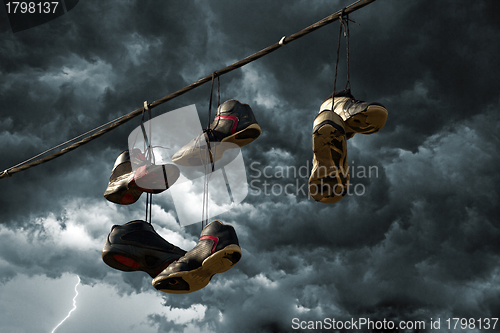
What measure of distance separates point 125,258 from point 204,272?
111 centimetres

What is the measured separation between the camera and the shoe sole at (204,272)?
3973mm

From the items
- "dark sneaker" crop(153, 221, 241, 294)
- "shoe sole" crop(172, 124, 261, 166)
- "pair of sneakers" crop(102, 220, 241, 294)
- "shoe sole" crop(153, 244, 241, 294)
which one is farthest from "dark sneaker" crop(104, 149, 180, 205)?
"shoe sole" crop(153, 244, 241, 294)

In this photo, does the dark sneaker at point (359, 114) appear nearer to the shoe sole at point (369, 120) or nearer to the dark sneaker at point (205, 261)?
the shoe sole at point (369, 120)

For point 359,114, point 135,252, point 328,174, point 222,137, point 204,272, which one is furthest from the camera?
point 222,137

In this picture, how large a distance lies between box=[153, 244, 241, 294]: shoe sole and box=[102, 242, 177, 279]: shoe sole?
2.04ft

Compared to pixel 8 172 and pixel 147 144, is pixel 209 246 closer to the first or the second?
pixel 147 144

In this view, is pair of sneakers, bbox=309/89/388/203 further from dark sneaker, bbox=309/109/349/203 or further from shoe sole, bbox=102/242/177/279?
shoe sole, bbox=102/242/177/279

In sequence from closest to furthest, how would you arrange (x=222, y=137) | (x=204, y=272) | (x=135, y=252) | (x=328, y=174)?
(x=328, y=174), (x=204, y=272), (x=135, y=252), (x=222, y=137)

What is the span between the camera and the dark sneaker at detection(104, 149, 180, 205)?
479 cm

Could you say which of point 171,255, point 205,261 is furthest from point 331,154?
point 171,255

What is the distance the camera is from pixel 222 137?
4980 millimetres

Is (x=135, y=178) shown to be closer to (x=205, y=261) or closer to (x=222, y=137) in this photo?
(x=222, y=137)

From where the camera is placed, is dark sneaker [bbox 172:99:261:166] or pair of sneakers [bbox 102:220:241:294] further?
dark sneaker [bbox 172:99:261:166]

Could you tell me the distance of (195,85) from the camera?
4.88 meters
